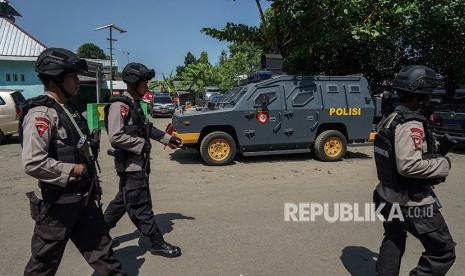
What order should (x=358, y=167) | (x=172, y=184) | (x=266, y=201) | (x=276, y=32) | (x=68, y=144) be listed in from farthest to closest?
1. (x=276, y=32)
2. (x=358, y=167)
3. (x=172, y=184)
4. (x=266, y=201)
5. (x=68, y=144)

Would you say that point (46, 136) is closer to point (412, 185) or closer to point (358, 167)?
point (412, 185)

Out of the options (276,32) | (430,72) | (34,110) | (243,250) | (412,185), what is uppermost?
(276,32)

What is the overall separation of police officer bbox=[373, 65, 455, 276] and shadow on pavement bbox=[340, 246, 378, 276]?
79 centimetres

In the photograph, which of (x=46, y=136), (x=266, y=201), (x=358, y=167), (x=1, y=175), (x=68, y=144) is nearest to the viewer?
(x=46, y=136)

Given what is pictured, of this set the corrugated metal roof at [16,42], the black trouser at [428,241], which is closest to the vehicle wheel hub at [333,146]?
the black trouser at [428,241]

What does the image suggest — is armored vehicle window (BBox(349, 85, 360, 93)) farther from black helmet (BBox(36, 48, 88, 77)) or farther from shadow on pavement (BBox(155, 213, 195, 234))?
black helmet (BBox(36, 48, 88, 77))

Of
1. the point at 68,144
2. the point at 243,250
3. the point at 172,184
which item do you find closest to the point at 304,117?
the point at 172,184

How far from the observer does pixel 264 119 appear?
332 inches

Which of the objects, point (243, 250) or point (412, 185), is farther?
point (243, 250)

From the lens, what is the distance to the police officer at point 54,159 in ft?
7.39

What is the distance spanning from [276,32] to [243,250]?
698 centimetres

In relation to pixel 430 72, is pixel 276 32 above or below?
above

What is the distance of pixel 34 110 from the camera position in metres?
2.29

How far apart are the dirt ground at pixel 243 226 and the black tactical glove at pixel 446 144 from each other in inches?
53.8
